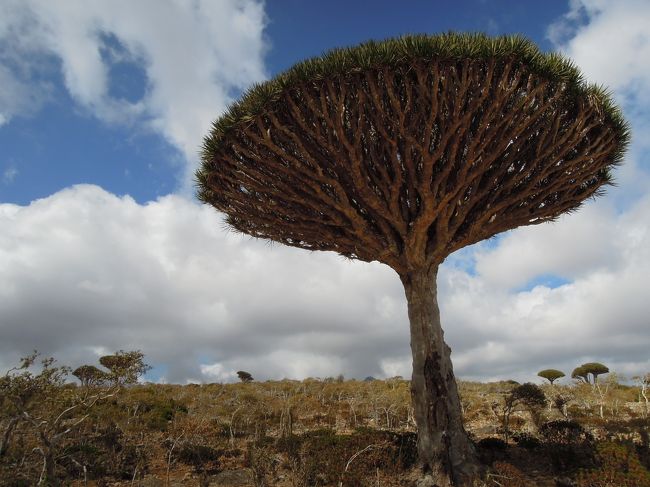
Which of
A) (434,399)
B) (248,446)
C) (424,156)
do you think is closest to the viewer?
(424,156)

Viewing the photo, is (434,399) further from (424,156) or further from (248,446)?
(248,446)

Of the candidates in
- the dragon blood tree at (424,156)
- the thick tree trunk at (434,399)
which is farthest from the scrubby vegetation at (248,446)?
the dragon blood tree at (424,156)

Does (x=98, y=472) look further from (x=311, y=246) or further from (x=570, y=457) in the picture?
(x=570, y=457)

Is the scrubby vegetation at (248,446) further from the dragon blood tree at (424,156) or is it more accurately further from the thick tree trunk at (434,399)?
the dragon blood tree at (424,156)

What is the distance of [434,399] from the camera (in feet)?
25.8

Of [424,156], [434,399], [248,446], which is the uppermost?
[424,156]

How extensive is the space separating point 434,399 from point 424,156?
4021mm

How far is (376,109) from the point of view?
7.38 meters

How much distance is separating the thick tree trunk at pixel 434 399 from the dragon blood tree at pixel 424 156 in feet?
0.07

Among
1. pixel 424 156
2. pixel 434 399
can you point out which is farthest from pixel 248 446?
pixel 424 156

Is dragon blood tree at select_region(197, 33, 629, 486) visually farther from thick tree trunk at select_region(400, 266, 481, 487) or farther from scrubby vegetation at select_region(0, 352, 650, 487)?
scrubby vegetation at select_region(0, 352, 650, 487)

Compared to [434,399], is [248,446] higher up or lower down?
lower down

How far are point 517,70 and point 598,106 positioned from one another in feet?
6.70

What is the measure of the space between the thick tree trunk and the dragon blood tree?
0.8 inches
